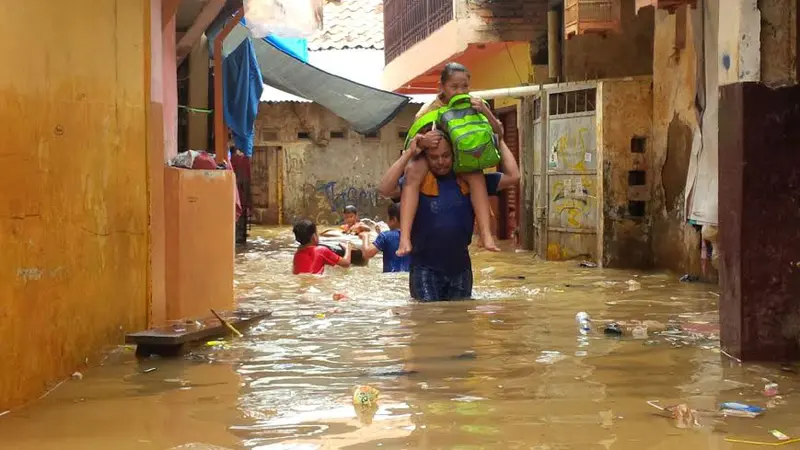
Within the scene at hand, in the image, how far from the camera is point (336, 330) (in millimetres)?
6289

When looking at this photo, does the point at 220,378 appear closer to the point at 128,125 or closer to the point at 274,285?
the point at 128,125

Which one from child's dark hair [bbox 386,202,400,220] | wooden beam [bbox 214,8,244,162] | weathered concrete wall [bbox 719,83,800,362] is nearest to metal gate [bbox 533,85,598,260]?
child's dark hair [bbox 386,202,400,220]

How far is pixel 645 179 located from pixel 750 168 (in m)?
7.17

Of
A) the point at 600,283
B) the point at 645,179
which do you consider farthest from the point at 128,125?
the point at 645,179

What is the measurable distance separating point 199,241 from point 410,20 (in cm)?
1607

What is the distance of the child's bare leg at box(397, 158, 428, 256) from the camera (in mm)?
7227

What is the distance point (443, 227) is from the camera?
734 cm

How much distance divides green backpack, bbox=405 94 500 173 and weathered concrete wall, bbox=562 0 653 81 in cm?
629

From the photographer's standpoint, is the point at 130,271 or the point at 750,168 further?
the point at 130,271

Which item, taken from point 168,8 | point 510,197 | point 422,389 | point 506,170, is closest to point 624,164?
point 506,170

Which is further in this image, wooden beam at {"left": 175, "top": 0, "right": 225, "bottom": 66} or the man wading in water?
wooden beam at {"left": 175, "top": 0, "right": 225, "bottom": 66}

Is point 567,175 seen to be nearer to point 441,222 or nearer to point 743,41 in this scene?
point 441,222

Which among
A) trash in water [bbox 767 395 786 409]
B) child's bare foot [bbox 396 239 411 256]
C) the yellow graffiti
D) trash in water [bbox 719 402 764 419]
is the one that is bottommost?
trash in water [bbox 767 395 786 409]

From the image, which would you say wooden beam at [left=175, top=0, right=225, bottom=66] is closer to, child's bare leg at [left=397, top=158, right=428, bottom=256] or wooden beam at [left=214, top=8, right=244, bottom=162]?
wooden beam at [left=214, top=8, right=244, bottom=162]
